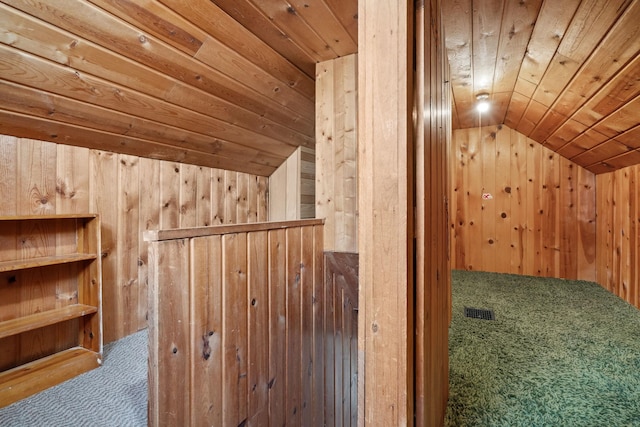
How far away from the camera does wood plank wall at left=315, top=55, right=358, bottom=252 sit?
178 centimetres

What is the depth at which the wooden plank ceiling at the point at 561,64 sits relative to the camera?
4.35 feet

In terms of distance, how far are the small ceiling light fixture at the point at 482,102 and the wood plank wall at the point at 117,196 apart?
2.40 metres

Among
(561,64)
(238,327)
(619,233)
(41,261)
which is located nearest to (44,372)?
(41,261)

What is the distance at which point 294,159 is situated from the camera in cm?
303

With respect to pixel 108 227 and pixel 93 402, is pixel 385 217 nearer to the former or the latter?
pixel 93 402

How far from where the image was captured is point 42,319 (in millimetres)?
1562

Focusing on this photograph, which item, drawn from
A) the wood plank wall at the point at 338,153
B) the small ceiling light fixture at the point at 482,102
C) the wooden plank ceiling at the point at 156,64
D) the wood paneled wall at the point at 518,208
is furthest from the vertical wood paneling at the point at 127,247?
the wood paneled wall at the point at 518,208

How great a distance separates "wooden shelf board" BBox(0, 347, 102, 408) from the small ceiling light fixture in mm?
3366

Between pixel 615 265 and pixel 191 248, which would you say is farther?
pixel 615 265

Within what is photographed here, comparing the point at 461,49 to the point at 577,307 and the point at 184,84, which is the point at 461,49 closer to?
the point at 184,84

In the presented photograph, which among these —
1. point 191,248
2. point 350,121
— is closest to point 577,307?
point 350,121

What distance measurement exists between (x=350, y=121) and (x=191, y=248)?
1.22 m

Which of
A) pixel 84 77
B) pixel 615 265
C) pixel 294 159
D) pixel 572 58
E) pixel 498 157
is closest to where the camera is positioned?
pixel 84 77

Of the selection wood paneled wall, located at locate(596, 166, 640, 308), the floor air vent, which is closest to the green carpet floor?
the floor air vent
